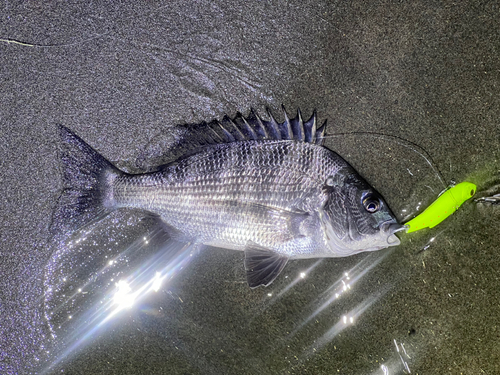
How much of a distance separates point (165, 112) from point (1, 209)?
174 centimetres

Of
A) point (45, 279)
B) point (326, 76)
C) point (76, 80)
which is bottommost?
point (45, 279)

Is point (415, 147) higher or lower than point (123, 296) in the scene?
higher

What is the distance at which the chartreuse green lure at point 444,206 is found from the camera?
254 cm

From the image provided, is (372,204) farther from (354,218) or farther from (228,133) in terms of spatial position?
(228,133)

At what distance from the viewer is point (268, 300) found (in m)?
2.79

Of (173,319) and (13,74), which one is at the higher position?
(13,74)

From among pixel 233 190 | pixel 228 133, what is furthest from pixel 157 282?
pixel 228 133

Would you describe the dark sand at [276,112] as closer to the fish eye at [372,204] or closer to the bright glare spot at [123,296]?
the bright glare spot at [123,296]

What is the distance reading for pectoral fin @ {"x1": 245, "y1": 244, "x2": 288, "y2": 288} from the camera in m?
2.58

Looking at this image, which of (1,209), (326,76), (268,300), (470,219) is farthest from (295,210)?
(1,209)

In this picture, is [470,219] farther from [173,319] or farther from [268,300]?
[173,319]

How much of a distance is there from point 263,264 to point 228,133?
1123 millimetres

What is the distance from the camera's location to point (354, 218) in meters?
2.38

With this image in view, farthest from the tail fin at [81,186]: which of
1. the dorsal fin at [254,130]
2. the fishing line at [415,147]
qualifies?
the fishing line at [415,147]
